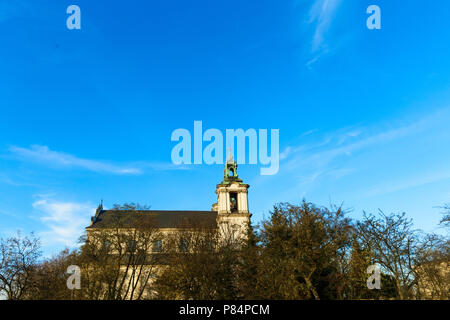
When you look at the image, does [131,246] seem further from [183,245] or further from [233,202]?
[233,202]

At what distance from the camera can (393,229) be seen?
2688 cm

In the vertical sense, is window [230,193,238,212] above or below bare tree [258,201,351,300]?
above

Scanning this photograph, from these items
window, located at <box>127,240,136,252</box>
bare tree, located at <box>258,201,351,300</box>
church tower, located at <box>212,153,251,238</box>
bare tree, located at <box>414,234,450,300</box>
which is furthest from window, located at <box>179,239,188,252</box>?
bare tree, located at <box>414,234,450,300</box>

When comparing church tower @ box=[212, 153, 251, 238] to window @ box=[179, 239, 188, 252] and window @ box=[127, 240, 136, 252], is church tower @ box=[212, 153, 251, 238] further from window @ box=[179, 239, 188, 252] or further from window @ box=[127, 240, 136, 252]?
window @ box=[127, 240, 136, 252]

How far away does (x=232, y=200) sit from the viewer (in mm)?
55906

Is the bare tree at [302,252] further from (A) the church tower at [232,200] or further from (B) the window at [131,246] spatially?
(A) the church tower at [232,200]

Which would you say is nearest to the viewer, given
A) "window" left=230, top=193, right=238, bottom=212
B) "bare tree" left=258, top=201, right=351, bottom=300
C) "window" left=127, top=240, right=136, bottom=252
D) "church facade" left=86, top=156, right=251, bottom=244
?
"bare tree" left=258, top=201, right=351, bottom=300

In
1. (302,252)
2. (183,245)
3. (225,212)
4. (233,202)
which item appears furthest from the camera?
(233,202)

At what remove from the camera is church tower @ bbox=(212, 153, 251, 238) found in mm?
52688

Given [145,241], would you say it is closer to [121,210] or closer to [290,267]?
[121,210]

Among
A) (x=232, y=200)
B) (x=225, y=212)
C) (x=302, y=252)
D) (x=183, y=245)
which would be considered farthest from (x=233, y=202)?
(x=302, y=252)

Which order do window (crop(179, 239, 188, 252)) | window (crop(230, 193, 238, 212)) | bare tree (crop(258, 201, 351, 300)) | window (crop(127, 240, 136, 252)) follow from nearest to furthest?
bare tree (crop(258, 201, 351, 300)), window (crop(127, 240, 136, 252)), window (crop(179, 239, 188, 252)), window (crop(230, 193, 238, 212))
